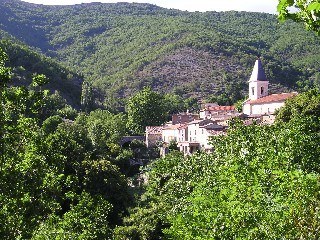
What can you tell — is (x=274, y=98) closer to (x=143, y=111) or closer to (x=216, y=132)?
(x=216, y=132)

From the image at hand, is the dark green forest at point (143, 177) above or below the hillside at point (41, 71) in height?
below

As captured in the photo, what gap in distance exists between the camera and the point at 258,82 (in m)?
82.5

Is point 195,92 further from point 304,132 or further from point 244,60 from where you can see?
point 304,132

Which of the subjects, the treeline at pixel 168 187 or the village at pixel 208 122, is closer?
the treeline at pixel 168 187

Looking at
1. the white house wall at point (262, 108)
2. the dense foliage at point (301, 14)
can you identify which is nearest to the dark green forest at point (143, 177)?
the dense foliage at point (301, 14)

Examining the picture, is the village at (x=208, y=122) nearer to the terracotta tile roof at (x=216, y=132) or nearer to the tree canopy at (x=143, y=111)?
the terracotta tile roof at (x=216, y=132)

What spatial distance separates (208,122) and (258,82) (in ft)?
66.4

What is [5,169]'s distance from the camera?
38.2 feet

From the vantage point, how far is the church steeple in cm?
8207

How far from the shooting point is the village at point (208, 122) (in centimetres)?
6456

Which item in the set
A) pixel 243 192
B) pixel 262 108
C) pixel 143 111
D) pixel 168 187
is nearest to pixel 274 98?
pixel 262 108

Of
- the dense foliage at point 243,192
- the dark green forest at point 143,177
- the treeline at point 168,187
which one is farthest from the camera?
the dense foliage at point 243,192

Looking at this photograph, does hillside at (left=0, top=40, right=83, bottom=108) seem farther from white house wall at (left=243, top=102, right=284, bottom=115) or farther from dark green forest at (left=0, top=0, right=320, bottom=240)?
white house wall at (left=243, top=102, right=284, bottom=115)

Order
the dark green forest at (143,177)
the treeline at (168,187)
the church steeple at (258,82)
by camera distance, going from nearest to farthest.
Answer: the treeline at (168,187), the dark green forest at (143,177), the church steeple at (258,82)
